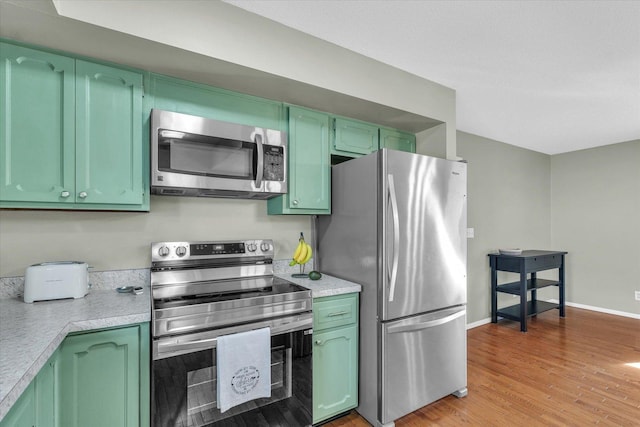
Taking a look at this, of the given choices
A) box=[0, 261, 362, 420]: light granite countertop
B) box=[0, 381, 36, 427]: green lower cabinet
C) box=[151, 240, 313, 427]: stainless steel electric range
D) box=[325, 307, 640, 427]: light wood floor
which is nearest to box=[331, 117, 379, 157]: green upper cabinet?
box=[151, 240, 313, 427]: stainless steel electric range

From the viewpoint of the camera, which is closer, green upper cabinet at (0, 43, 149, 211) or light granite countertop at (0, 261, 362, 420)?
light granite countertop at (0, 261, 362, 420)

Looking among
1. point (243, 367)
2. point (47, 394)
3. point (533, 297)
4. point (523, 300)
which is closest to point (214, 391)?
point (243, 367)

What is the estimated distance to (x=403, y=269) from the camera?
79.8 inches

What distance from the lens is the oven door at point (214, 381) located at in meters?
1.45

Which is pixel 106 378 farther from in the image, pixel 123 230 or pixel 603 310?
pixel 603 310

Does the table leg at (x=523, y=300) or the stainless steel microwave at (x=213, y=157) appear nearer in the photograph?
the stainless steel microwave at (x=213, y=157)

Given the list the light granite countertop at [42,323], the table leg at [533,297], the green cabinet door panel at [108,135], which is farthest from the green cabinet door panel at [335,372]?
the table leg at [533,297]

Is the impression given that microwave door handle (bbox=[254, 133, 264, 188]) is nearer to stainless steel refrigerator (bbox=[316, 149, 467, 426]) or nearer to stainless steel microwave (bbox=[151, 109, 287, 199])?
stainless steel microwave (bbox=[151, 109, 287, 199])

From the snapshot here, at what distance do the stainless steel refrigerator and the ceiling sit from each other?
0.72m

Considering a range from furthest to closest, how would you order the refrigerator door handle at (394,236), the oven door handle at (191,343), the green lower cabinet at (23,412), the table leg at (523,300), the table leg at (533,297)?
the table leg at (533,297) < the table leg at (523,300) < the refrigerator door handle at (394,236) < the oven door handle at (191,343) < the green lower cabinet at (23,412)

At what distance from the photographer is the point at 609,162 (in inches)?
178

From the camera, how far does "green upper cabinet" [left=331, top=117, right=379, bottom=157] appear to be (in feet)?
7.95

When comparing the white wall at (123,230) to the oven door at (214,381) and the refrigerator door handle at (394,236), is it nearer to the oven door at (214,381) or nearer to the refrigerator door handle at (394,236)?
the oven door at (214,381)

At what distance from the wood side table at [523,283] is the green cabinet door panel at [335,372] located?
9.05 feet
